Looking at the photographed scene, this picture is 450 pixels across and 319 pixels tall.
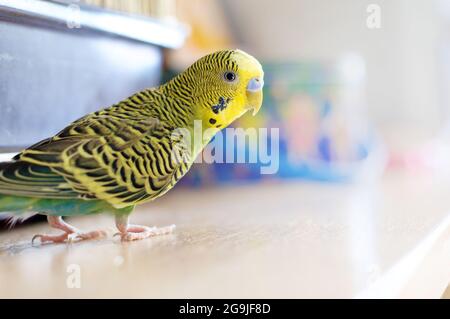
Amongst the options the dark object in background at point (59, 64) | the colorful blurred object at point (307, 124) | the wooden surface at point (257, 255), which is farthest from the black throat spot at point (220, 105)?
the colorful blurred object at point (307, 124)

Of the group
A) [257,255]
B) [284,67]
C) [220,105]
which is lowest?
[257,255]

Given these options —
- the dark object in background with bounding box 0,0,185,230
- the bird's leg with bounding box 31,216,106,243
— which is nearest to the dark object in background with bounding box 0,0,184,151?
the dark object in background with bounding box 0,0,185,230

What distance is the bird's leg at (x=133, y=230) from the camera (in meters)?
0.56

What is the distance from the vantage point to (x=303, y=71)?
→ 1024 millimetres

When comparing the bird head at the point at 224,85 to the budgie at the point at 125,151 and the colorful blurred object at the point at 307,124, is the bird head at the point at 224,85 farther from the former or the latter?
the colorful blurred object at the point at 307,124

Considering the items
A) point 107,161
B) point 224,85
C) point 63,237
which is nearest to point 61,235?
point 63,237

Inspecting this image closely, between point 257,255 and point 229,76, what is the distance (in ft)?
0.54

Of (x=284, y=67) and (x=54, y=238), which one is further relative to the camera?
(x=284, y=67)

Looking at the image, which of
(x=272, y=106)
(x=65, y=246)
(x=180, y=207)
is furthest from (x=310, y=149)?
(x=65, y=246)

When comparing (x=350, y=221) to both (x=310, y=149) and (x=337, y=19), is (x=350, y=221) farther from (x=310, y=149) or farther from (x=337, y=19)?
(x=337, y=19)

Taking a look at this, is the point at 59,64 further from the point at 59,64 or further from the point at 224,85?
the point at 224,85

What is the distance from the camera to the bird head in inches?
21.1

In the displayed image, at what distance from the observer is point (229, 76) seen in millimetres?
538

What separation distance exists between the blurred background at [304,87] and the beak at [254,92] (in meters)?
0.14
